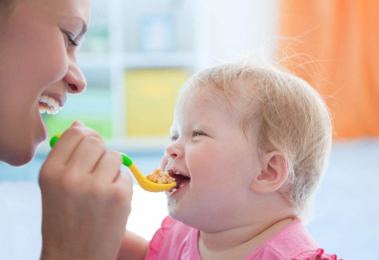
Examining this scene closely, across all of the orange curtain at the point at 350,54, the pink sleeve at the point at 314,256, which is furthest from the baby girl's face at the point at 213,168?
the orange curtain at the point at 350,54

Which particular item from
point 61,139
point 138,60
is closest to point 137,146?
point 138,60

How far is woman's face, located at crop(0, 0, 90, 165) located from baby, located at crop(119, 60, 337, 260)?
298mm

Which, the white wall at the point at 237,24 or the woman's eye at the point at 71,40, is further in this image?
the white wall at the point at 237,24

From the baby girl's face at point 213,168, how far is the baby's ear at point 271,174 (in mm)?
16

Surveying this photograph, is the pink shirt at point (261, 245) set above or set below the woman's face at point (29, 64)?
below

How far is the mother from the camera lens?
659 mm

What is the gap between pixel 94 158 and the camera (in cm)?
70

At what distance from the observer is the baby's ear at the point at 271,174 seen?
945 millimetres

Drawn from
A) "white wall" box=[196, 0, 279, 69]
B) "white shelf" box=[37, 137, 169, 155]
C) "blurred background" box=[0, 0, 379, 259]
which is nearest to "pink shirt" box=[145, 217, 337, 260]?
"blurred background" box=[0, 0, 379, 259]

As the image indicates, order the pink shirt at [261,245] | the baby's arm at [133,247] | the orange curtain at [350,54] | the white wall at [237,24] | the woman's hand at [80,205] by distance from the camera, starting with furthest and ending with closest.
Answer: the white wall at [237,24], the orange curtain at [350,54], the baby's arm at [133,247], the pink shirt at [261,245], the woman's hand at [80,205]

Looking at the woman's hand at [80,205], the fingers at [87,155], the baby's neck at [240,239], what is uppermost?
the fingers at [87,155]

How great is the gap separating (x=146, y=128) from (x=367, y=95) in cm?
190

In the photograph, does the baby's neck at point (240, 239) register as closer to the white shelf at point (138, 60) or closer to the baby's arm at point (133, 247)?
the baby's arm at point (133, 247)

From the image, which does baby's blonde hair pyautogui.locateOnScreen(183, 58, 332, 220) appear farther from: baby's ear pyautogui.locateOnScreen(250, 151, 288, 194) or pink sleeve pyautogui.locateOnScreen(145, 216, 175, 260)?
pink sleeve pyautogui.locateOnScreen(145, 216, 175, 260)
